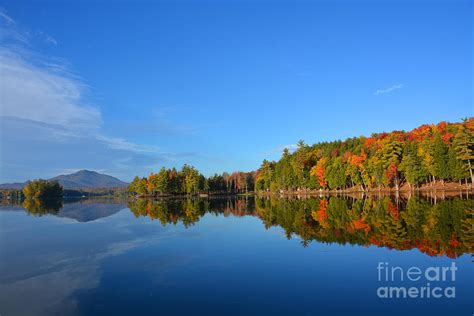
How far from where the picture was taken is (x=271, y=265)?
14.6 meters

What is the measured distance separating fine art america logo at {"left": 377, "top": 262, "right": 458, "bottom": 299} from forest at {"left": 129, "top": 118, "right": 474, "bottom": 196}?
207 ft

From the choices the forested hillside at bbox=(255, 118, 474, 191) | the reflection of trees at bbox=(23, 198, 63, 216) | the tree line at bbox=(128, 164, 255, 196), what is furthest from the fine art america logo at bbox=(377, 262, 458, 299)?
the tree line at bbox=(128, 164, 255, 196)

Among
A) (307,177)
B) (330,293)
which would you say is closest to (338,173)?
(307,177)

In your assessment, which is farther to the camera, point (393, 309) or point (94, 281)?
point (94, 281)

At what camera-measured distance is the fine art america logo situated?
10133 mm

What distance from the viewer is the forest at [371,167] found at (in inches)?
2771

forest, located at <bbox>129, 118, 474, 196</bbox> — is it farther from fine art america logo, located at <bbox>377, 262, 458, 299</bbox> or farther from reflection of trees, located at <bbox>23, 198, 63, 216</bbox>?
fine art america logo, located at <bbox>377, 262, 458, 299</bbox>

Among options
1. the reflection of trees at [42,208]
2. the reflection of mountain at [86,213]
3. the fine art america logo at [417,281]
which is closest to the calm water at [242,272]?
the fine art america logo at [417,281]

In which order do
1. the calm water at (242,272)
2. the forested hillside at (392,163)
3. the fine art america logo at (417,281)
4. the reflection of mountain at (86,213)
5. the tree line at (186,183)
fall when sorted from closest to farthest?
1. the calm water at (242,272)
2. the fine art america logo at (417,281)
3. the reflection of mountain at (86,213)
4. the forested hillside at (392,163)
5. the tree line at (186,183)

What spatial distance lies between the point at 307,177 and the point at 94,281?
320ft

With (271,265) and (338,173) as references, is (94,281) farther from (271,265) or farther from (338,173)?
(338,173)

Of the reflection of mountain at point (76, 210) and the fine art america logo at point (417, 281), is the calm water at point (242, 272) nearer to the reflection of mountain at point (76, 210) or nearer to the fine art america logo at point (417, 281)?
the fine art america logo at point (417, 281)

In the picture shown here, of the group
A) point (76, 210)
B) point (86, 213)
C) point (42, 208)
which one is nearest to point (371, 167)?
point (86, 213)

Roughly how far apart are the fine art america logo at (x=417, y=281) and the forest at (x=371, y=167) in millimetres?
63150
